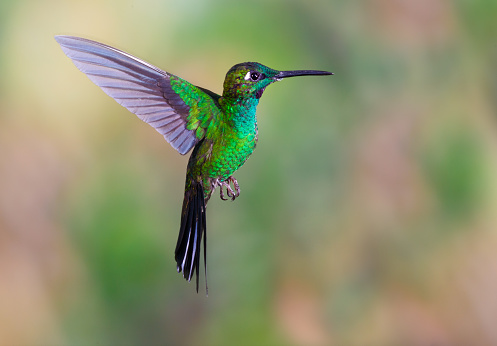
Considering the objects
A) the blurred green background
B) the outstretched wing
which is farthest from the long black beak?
the blurred green background

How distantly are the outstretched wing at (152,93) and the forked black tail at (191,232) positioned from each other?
0.11ft

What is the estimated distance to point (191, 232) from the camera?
1.31 ft

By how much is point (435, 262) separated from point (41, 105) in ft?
2.86

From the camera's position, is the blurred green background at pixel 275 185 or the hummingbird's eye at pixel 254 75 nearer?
the hummingbird's eye at pixel 254 75

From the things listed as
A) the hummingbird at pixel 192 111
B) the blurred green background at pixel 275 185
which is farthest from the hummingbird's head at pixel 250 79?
the blurred green background at pixel 275 185

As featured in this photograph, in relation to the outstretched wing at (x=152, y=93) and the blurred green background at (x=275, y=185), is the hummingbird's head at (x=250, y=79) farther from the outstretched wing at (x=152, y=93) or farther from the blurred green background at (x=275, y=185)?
the blurred green background at (x=275, y=185)

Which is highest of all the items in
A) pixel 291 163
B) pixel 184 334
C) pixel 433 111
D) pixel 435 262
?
pixel 433 111

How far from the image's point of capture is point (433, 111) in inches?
52.3

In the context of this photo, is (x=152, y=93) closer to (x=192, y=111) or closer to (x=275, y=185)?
(x=192, y=111)

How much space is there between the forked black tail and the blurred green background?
0.69 metres

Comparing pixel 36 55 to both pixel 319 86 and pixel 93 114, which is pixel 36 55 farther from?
pixel 319 86

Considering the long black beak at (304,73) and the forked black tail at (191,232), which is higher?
the long black beak at (304,73)

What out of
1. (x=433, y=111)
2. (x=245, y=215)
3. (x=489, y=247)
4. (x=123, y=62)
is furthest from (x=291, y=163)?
(x=123, y=62)

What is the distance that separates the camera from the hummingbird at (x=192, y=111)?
1.22ft
